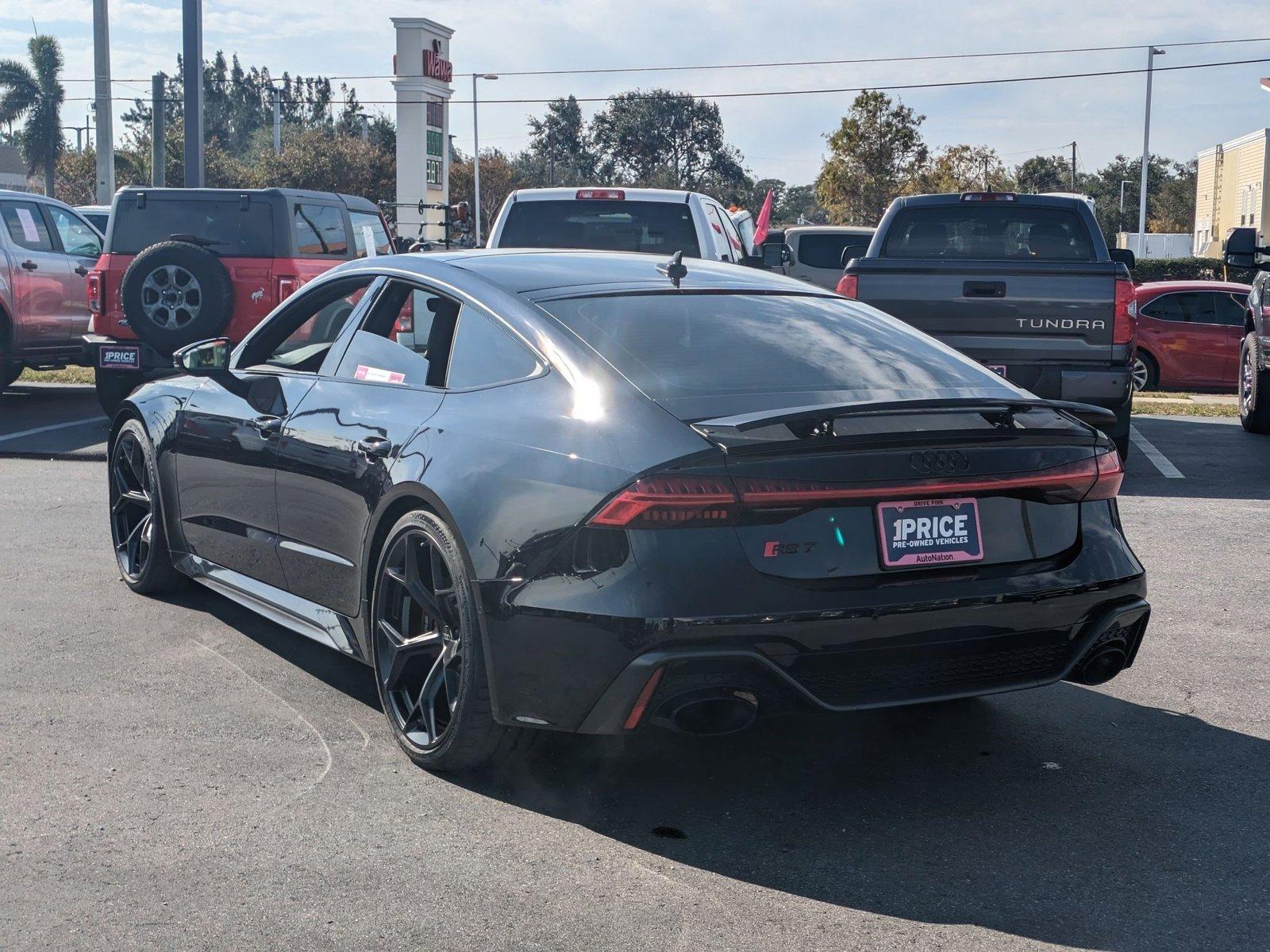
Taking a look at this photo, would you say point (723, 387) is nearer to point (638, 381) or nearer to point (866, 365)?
point (638, 381)

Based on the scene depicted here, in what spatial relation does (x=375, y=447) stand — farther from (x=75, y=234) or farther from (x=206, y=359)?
(x=75, y=234)

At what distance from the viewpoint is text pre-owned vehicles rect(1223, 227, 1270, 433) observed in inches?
515

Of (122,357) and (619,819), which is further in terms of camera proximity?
(122,357)

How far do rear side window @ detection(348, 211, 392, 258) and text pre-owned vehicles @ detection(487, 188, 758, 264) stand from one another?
198 centimetres

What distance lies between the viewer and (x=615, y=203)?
12359 mm

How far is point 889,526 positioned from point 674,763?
1083 millimetres

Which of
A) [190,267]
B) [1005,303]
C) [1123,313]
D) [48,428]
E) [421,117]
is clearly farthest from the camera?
[421,117]

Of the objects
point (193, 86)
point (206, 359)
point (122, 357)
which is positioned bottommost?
point (122, 357)

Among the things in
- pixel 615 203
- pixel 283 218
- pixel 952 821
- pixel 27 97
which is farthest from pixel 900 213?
pixel 27 97

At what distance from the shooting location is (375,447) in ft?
15.8

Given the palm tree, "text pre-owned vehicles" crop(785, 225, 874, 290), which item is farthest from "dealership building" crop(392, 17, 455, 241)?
the palm tree

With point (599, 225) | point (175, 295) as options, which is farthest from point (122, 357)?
point (599, 225)

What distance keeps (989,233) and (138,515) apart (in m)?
7.25

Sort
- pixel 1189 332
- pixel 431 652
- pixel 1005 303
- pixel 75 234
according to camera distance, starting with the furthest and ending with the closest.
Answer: pixel 1189 332, pixel 75 234, pixel 1005 303, pixel 431 652
